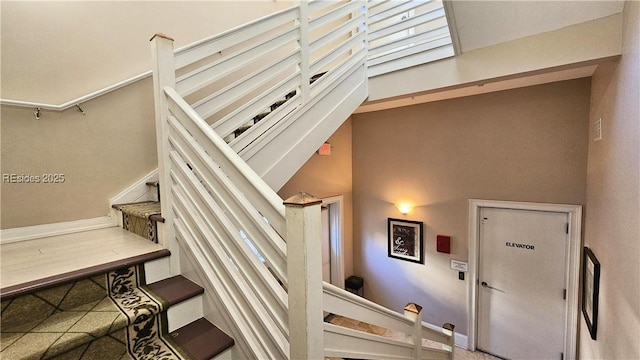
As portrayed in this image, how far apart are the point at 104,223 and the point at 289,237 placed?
6.62 feet

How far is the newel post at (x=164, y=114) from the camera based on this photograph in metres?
1.50

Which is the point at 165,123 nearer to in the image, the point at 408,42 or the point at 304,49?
the point at 304,49

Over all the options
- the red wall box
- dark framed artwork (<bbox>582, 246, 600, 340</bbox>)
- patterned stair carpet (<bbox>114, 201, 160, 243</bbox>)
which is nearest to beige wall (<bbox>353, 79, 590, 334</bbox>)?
the red wall box

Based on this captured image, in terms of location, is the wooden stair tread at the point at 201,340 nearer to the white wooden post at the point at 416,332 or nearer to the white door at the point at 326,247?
the white wooden post at the point at 416,332

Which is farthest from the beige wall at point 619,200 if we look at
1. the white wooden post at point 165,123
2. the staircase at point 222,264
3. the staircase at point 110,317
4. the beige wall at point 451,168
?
the white wooden post at point 165,123

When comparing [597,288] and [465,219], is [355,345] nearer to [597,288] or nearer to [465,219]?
[597,288]

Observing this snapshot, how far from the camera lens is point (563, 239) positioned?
308 centimetres

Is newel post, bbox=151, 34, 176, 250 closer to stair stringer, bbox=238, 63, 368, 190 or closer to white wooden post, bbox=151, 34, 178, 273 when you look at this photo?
white wooden post, bbox=151, 34, 178, 273

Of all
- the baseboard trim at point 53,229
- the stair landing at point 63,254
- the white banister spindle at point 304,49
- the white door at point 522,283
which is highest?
the white banister spindle at point 304,49

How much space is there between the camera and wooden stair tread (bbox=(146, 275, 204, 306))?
130cm

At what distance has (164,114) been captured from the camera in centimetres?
153

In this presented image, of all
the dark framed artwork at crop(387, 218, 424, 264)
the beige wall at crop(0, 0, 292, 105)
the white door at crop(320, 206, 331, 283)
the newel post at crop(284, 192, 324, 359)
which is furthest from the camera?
the white door at crop(320, 206, 331, 283)

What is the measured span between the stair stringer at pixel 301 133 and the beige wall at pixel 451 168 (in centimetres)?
171

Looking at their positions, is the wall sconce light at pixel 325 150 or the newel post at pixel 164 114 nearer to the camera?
the newel post at pixel 164 114
